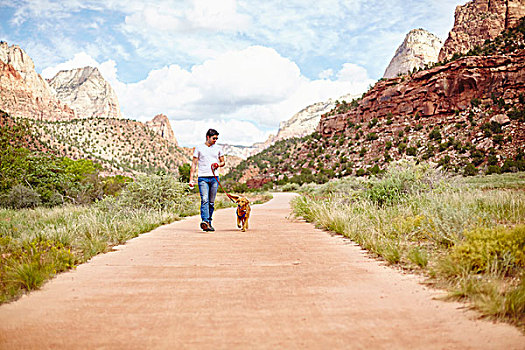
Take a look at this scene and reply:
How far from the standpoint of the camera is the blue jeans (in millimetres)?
8609

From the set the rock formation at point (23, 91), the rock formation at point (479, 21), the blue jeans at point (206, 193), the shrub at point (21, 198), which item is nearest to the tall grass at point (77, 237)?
the blue jeans at point (206, 193)

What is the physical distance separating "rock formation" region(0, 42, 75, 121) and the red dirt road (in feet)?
434

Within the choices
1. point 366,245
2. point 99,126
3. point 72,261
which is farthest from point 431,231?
point 99,126

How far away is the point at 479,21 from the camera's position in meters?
72.7

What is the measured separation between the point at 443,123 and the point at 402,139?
16.0 ft

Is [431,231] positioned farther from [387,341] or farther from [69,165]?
[69,165]

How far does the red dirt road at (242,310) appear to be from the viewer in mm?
2602

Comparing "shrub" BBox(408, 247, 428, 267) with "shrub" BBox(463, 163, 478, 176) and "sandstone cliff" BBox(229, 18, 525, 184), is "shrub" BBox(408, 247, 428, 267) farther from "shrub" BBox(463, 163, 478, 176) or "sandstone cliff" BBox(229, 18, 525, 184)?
"shrub" BBox(463, 163, 478, 176)

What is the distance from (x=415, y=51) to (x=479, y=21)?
205ft

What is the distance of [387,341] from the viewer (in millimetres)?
2570

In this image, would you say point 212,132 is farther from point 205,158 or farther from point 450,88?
point 450,88

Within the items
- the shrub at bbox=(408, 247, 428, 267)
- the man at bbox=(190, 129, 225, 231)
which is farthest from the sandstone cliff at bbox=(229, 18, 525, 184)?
the shrub at bbox=(408, 247, 428, 267)

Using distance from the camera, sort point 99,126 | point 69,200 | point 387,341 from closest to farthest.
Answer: point 387,341, point 69,200, point 99,126

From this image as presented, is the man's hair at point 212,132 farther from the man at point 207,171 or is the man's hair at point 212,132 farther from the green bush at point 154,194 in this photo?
the green bush at point 154,194
